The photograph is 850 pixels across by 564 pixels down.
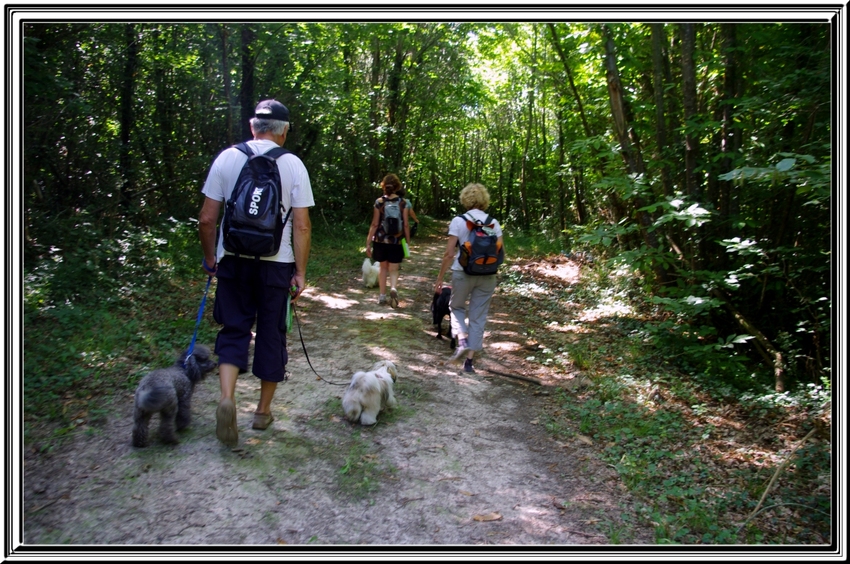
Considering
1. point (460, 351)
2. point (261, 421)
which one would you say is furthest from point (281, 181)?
point (460, 351)

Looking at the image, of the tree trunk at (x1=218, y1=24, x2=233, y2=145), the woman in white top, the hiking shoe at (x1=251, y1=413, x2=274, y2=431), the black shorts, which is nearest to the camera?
the hiking shoe at (x1=251, y1=413, x2=274, y2=431)

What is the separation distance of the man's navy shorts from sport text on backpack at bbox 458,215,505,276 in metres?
2.25

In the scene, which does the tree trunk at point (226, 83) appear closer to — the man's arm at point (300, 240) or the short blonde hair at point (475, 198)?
the short blonde hair at point (475, 198)

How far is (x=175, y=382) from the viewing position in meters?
3.77

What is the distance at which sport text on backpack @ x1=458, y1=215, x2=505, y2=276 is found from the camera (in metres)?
5.62

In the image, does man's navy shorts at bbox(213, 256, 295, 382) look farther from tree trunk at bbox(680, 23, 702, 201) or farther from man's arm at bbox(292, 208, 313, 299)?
tree trunk at bbox(680, 23, 702, 201)

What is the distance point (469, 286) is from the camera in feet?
19.3

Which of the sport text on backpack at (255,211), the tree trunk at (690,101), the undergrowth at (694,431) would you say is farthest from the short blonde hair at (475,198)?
the tree trunk at (690,101)

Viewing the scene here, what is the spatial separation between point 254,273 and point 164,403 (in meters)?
1.01

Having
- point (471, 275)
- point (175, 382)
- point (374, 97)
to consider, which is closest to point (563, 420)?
point (471, 275)

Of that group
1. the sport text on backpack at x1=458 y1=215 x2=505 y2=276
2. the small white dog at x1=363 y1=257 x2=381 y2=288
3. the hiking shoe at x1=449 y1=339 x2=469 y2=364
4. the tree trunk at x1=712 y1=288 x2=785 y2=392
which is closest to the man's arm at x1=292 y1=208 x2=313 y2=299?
the sport text on backpack at x1=458 y1=215 x2=505 y2=276

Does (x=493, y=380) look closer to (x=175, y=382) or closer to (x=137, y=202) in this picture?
(x=175, y=382)
